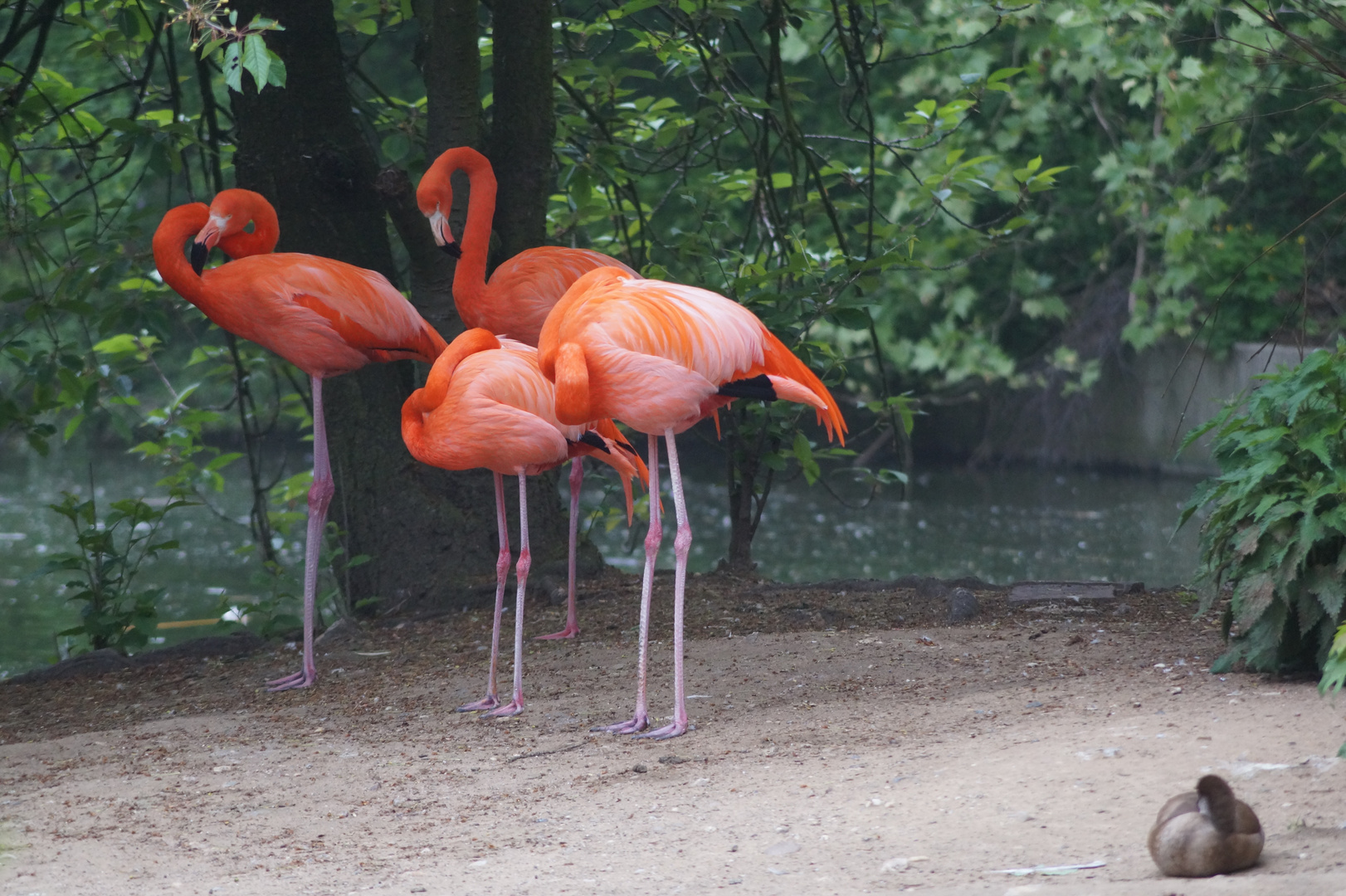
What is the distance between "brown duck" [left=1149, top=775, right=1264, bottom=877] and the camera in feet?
6.86

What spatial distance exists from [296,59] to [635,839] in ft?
12.4

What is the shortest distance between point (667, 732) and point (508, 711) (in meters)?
0.60

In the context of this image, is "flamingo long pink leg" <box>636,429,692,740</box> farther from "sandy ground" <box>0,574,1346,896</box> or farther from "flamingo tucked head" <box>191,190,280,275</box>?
"flamingo tucked head" <box>191,190,280,275</box>

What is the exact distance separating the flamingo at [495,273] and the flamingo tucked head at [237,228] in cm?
56

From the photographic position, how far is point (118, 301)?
5.19m

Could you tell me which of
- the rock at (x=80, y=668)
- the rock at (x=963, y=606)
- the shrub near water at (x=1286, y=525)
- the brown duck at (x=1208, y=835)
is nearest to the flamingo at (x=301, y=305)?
the rock at (x=80, y=668)

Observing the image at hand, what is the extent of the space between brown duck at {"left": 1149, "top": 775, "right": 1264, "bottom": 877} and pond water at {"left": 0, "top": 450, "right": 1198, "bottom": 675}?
13.9 ft

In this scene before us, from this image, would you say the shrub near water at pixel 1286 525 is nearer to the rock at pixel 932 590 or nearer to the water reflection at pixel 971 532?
the rock at pixel 932 590

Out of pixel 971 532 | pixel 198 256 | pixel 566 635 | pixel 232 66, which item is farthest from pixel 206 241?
pixel 971 532

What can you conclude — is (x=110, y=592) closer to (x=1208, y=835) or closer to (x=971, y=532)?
(x=1208, y=835)

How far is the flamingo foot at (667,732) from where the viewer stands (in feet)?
11.2

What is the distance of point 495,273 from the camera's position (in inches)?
191

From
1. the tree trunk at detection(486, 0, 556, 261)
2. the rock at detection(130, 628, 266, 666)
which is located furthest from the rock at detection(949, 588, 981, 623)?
the rock at detection(130, 628, 266, 666)

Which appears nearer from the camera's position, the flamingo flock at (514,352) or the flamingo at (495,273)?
the flamingo flock at (514,352)
